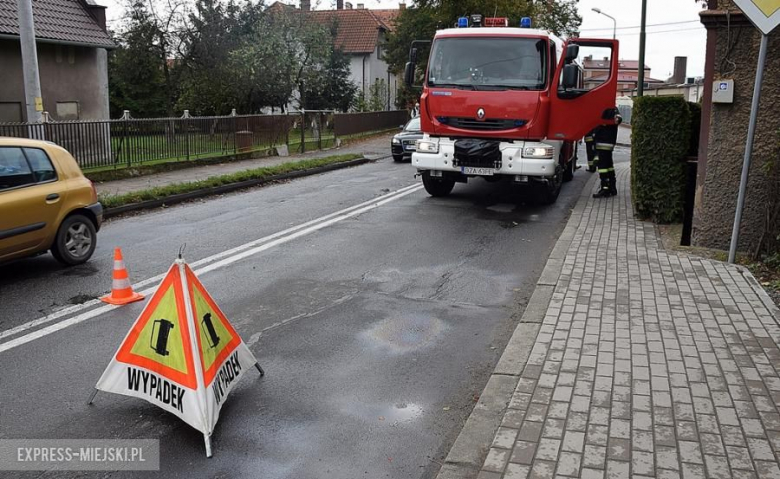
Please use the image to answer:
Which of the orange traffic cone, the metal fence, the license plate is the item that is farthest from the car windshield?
the metal fence

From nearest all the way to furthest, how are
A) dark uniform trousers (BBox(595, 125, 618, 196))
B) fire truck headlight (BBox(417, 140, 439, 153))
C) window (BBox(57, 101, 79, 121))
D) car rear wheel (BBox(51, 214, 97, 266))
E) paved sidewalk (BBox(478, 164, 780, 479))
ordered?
paved sidewalk (BBox(478, 164, 780, 479)) → car rear wheel (BBox(51, 214, 97, 266)) → fire truck headlight (BBox(417, 140, 439, 153)) → dark uniform trousers (BBox(595, 125, 618, 196)) → window (BBox(57, 101, 79, 121))

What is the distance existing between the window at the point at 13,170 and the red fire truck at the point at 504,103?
6704 mm

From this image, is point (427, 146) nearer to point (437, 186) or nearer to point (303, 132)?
point (437, 186)

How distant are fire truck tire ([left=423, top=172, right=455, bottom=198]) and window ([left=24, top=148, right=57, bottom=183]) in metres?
7.24

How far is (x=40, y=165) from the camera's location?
7.89 meters

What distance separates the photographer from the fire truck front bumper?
11758mm

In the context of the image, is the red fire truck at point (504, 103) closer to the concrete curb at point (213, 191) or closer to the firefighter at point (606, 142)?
the firefighter at point (606, 142)

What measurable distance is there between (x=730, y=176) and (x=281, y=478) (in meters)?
6.87

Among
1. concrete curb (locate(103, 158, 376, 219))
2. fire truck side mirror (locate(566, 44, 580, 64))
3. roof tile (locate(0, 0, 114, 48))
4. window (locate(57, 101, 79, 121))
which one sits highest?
roof tile (locate(0, 0, 114, 48))

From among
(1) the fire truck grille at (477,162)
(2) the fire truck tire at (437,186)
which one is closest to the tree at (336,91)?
(2) the fire truck tire at (437,186)

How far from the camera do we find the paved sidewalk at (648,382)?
371 centimetres

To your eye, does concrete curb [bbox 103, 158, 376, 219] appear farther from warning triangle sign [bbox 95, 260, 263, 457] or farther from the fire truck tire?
warning triangle sign [bbox 95, 260, 263, 457]

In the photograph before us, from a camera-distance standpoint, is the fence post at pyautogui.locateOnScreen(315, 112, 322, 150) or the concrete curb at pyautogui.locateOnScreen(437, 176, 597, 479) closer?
the concrete curb at pyautogui.locateOnScreen(437, 176, 597, 479)

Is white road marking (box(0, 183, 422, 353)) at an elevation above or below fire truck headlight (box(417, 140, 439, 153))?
below
